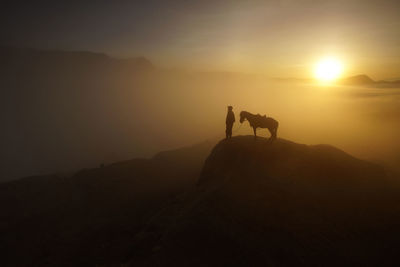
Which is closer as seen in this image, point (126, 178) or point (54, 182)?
point (126, 178)

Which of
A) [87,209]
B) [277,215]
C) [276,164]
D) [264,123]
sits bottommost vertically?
[87,209]

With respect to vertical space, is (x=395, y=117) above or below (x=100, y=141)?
above

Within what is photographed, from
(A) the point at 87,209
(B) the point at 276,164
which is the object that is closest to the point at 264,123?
(B) the point at 276,164

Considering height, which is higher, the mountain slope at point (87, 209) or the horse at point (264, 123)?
the horse at point (264, 123)

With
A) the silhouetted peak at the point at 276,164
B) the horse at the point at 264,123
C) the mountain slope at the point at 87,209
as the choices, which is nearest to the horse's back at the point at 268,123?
the horse at the point at 264,123

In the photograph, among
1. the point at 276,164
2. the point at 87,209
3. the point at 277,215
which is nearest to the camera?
the point at 277,215

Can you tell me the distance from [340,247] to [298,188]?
4740mm

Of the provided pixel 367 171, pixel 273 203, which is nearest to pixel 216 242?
pixel 273 203

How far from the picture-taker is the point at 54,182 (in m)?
38.2

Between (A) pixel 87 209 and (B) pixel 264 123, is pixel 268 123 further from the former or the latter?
(A) pixel 87 209

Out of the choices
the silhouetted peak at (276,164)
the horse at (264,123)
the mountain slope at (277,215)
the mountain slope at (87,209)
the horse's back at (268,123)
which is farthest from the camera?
the horse's back at (268,123)

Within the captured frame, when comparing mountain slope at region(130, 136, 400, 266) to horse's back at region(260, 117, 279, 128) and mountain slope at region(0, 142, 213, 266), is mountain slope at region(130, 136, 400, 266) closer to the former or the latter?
horse's back at region(260, 117, 279, 128)

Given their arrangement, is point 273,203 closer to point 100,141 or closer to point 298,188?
point 298,188

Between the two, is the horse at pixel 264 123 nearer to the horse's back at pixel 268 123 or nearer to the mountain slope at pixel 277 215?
the horse's back at pixel 268 123
